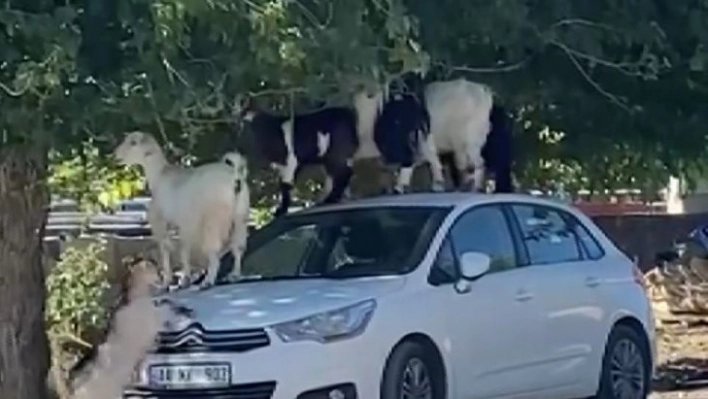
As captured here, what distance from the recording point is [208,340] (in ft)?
33.7

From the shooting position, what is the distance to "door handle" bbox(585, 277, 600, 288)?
12.5m

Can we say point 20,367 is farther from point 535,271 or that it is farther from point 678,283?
point 678,283

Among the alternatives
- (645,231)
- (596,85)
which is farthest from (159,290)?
(645,231)

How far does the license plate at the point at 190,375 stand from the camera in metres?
10.2

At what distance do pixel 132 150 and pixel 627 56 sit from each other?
12.1 ft

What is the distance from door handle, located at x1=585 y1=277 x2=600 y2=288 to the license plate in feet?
10.8

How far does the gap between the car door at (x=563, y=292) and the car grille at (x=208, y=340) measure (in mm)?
2441

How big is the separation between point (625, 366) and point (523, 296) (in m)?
1.43

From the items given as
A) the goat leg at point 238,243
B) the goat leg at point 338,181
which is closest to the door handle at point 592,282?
the goat leg at point 338,181

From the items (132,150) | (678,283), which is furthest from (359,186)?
(678,283)

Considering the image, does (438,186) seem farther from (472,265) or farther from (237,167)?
(237,167)

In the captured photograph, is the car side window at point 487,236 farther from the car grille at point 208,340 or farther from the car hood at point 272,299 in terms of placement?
the car grille at point 208,340

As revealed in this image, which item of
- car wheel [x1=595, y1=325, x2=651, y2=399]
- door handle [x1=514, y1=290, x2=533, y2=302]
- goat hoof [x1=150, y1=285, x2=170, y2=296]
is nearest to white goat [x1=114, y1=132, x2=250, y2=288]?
goat hoof [x1=150, y1=285, x2=170, y2=296]

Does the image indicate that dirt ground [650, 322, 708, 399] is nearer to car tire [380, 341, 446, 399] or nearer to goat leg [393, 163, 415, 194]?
goat leg [393, 163, 415, 194]
